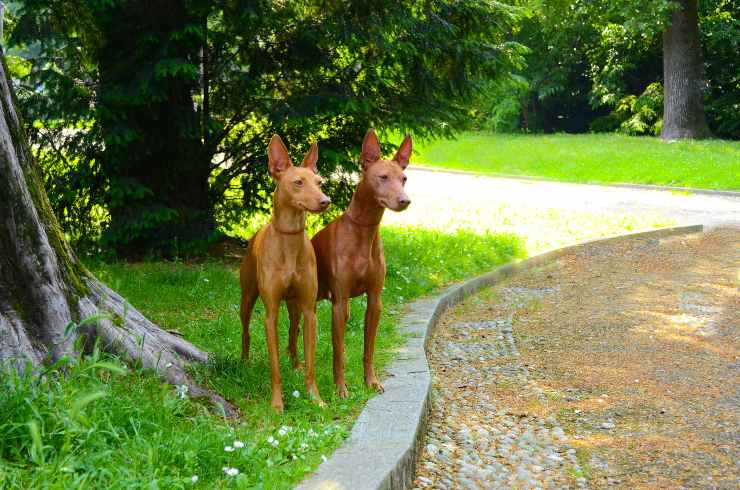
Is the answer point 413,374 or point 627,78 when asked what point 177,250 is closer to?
point 413,374

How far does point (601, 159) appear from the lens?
86.7 feet

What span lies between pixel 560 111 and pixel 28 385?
41290 mm

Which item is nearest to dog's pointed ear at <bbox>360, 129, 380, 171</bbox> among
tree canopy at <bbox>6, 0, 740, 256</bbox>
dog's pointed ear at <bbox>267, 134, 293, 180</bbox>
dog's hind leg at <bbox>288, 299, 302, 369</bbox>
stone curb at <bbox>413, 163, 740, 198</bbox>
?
dog's pointed ear at <bbox>267, 134, 293, 180</bbox>

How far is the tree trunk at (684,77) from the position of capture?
98.9 ft

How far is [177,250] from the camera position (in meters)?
10.0

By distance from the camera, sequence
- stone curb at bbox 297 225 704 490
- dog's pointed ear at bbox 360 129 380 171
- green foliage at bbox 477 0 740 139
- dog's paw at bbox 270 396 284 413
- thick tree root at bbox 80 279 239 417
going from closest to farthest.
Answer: stone curb at bbox 297 225 704 490 < thick tree root at bbox 80 279 239 417 < dog's paw at bbox 270 396 284 413 < dog's pointed ear at bbox 360 129 380 171 < green foliage at bbox 477 0 740 139

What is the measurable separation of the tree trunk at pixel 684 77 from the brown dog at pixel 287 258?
1098 inches

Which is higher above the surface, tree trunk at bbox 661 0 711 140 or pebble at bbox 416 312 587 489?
tree trunk at bbox 661 0 711 140

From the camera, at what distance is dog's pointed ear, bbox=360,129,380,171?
5.36 metres

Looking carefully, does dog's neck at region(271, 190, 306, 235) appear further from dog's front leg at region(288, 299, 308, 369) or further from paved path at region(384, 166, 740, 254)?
paved path at region(384, 166, 740, 254)

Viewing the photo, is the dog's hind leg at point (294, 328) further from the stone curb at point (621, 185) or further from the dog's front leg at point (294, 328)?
the stone curb at point (621, 185)

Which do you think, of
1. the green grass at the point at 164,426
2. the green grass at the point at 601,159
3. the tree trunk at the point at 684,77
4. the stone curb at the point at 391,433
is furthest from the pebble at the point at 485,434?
the tree trunk at the point at 684,77

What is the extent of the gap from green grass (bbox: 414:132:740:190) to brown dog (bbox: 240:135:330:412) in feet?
54.5

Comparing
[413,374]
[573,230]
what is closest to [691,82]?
[573,230]
